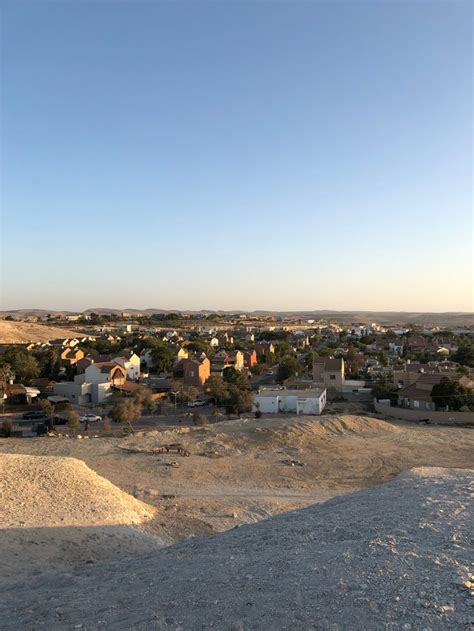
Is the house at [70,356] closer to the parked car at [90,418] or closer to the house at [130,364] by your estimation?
the house at [130,364]

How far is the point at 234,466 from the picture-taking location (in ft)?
84.0

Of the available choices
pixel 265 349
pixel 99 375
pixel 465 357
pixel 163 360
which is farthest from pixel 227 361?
pixel 465 357

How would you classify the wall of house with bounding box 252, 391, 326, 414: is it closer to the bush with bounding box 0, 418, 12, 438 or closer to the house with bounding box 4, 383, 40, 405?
the bush with bounding box 0, 418, 12, 438

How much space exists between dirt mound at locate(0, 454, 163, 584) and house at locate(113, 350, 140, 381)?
3153cm

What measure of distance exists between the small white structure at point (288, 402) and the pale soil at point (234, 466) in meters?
2.67

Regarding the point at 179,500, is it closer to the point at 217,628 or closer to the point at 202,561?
the point at 202,561

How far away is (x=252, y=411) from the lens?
129 feet

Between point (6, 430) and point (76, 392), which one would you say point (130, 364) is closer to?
point (76, 392)

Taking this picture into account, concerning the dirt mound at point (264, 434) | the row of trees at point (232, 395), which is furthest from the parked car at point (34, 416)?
the row of trees at point (232, 395)

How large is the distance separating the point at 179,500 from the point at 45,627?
484 inches

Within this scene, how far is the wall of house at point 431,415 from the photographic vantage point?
121ft

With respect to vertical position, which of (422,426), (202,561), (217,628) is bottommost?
(422,426)

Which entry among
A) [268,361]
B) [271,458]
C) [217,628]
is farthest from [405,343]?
[217,628]

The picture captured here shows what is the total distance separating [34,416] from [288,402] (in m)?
19.1
